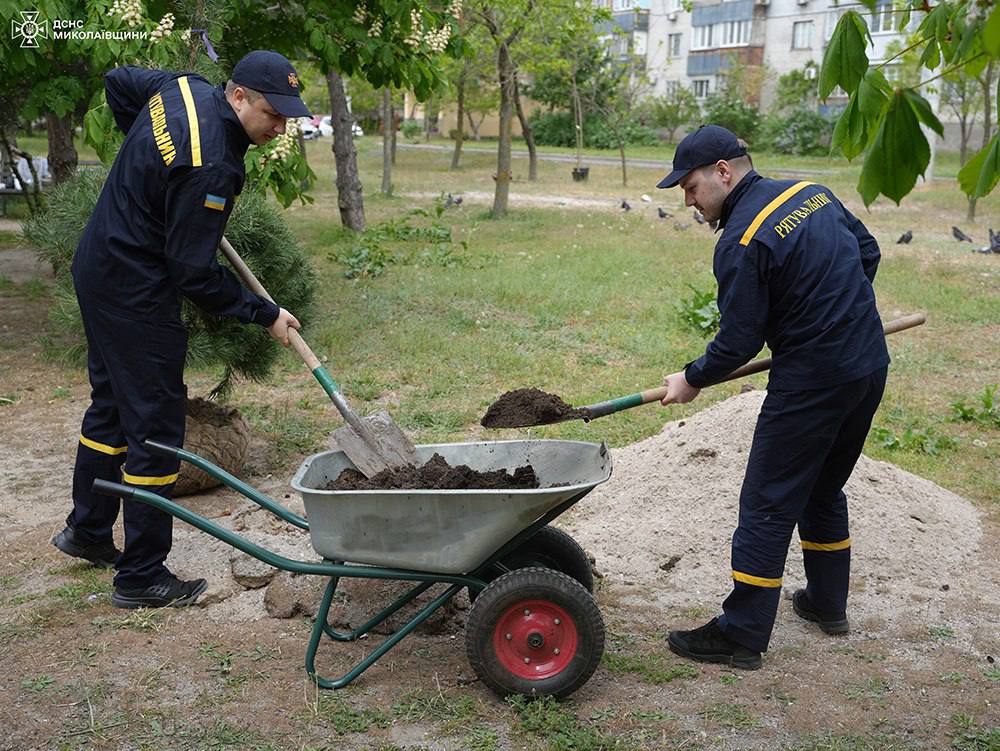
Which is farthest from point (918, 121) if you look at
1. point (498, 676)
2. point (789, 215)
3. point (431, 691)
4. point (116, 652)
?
point (116, 652)

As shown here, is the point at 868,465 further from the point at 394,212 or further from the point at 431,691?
the point at 394,212

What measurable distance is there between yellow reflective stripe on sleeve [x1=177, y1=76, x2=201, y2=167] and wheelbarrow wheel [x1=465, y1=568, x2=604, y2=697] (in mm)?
1787

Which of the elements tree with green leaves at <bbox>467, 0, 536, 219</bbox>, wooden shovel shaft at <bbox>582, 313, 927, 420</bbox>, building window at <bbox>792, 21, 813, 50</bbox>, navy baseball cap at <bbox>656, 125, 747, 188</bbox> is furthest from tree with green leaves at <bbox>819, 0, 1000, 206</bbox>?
building window at <bbox>792, 21, 813, 50</bbox>

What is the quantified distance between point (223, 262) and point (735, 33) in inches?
1773

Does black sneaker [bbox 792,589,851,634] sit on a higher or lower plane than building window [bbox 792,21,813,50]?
lower

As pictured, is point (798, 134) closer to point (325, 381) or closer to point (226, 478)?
point (325, 381)

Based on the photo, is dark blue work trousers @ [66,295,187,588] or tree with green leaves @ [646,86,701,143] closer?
dark blue work trousers @ [66,295,187,588]

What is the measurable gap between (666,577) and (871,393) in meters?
1.34

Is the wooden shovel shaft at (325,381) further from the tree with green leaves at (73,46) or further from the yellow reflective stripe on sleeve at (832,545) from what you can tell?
the tree with green leaves at (73,46)

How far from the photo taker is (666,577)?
443 centimetres

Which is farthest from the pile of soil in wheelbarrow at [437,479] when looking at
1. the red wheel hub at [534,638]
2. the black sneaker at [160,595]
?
the black sneaker at [160,595]

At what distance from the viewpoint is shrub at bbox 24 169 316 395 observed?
5.21 meters

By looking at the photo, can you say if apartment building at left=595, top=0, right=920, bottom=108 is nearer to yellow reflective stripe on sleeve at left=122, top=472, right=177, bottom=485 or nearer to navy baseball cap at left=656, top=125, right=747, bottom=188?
navy baseball cap at left=656, top=125, right=747, bottom=188

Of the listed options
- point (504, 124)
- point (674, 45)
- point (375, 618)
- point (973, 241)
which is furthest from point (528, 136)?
point (674, 45)
